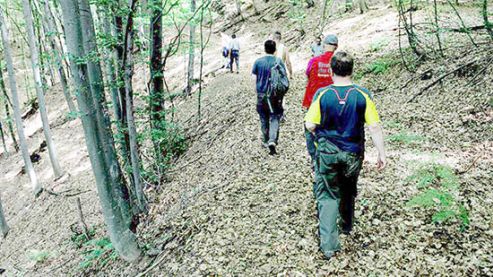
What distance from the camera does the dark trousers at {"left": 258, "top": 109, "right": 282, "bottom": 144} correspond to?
22.9 ft

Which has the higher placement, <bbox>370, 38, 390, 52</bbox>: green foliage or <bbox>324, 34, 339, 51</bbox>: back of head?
<bbox>324, 34, 339, 51</bbox>: back of head

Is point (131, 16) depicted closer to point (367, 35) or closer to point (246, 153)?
point (246, 153)

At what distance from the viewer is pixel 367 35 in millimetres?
16078

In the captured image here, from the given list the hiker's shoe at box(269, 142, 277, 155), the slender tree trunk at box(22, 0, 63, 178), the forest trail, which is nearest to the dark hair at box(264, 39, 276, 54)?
the hiker's shoe at box(269, 142, 277, 155)

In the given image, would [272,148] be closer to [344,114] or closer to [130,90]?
[130,90]

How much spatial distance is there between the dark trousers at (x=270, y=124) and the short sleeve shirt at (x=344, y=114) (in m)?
3.12

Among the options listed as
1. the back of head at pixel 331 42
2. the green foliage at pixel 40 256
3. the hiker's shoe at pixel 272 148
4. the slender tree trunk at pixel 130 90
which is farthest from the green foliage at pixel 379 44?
the green foliage at pixel 40 256

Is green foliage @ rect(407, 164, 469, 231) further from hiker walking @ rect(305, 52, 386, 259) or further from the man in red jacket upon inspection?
the man in red jacket

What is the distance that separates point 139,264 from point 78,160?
1538 cm

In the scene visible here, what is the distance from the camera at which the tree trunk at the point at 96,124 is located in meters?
4.86

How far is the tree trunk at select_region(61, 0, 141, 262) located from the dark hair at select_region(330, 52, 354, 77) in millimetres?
3435

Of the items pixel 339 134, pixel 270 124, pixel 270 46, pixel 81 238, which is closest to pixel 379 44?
pixel 270 124

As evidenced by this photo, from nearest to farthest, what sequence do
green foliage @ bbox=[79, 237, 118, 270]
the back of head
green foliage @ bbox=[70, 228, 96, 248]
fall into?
1. the back of head
2. green foliage @ bbox=[79, 237, 118, 270]
3. green foliage @ bbox=[70, 228, 96, 248]

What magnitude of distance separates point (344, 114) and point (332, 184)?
0.82 m
